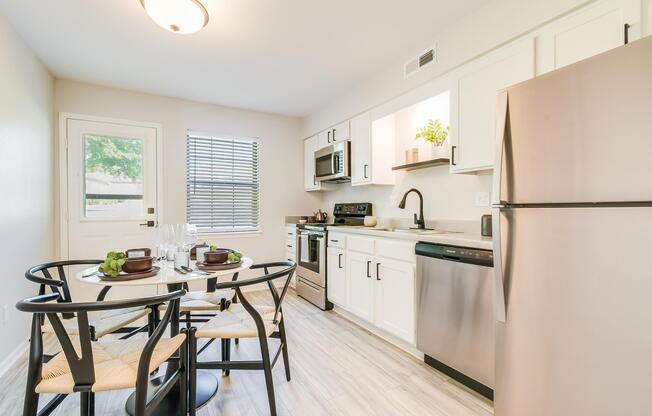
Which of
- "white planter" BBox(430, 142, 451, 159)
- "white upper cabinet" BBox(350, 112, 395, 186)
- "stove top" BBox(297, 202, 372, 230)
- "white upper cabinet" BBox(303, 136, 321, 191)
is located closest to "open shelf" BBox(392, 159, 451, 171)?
"white planter" BBox(430, 142, 451, 159)

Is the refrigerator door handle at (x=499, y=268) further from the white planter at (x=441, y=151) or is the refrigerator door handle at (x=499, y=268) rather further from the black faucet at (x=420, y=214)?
the black faucet at (x=420, y=214)

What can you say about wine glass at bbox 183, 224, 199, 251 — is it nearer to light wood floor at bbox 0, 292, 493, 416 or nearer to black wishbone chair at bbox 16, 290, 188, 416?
black wishbone chair at bbox 16, 290, 188, 416

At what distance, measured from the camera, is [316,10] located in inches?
84.0

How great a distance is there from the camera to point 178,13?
5.91ft

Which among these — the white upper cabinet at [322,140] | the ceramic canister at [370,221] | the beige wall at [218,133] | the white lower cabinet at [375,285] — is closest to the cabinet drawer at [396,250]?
the white lower cabinet at [375,285]

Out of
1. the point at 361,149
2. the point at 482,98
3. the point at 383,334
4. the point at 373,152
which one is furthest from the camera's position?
the point at 361,149

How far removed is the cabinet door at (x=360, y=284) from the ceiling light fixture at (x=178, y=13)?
2.24 meters

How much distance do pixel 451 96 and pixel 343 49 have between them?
1047 millimetres

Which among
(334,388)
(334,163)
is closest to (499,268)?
(334,388)

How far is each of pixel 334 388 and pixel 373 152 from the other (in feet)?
7.38

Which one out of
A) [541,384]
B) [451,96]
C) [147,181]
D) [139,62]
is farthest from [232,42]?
[541,384]

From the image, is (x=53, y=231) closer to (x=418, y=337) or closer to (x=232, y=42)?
(x=232, y=42)

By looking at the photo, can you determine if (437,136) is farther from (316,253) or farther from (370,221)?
(316,253)

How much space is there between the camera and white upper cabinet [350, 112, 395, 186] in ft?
10.6
